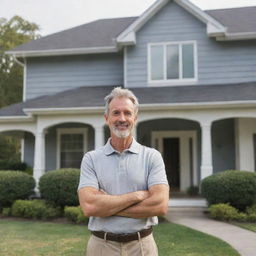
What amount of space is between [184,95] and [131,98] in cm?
873

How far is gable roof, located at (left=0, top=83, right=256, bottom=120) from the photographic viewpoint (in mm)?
10422

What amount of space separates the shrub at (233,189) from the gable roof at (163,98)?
220 cm

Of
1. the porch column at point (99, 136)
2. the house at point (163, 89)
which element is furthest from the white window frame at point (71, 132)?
the porch column at point (99, 136)

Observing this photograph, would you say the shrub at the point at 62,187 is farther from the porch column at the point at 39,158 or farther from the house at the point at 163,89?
the house at the point at 163,89

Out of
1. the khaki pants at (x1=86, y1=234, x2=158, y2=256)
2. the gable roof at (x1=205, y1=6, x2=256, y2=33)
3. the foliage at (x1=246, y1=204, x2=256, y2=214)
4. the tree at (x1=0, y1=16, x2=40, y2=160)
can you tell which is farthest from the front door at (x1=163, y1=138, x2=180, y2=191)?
the tree at (x1=0, y1=16, x2=40, y2=160)

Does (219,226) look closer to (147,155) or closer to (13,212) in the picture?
(13,212)

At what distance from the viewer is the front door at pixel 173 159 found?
13.4 m

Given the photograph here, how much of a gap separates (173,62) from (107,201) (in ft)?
34.6

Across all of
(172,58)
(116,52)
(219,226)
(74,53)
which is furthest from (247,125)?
(74,53)

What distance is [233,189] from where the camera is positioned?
9.14m

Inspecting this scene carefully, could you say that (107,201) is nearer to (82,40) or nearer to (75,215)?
(75,215)

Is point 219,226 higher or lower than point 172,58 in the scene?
lower

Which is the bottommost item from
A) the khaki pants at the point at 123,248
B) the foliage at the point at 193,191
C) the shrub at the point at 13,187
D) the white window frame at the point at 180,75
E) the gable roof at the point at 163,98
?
the foliage at the point at 193,191

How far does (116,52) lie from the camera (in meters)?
13.7
